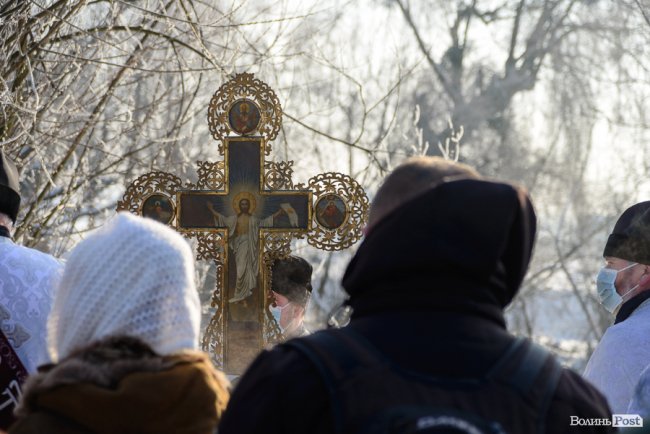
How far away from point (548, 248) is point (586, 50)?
4.42 metres

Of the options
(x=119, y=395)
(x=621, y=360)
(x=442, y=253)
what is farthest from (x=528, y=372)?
(x=621, y=360)

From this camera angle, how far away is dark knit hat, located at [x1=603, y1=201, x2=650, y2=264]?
553 centimetres

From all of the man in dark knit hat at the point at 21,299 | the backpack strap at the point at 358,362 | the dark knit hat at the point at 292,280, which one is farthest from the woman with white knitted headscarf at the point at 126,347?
the dark knit hat at the point at 292,280

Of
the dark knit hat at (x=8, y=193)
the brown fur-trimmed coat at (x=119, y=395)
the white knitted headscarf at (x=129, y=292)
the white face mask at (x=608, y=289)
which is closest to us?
the brown fur-trimmed coat at (x=119, y=395)

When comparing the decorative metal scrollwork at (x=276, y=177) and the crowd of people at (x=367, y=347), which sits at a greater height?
the decorative metal scrollwork at (x=276, y=177)

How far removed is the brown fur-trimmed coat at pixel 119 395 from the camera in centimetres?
261

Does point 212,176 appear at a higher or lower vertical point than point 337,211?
higher

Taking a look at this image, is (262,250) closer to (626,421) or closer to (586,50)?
(626,421)

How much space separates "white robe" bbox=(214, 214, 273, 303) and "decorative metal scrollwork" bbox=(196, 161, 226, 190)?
15 centimetres

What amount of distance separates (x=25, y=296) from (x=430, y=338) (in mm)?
2161

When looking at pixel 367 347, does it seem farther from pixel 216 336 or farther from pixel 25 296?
pixel 216 336

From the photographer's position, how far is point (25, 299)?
13.8 feet

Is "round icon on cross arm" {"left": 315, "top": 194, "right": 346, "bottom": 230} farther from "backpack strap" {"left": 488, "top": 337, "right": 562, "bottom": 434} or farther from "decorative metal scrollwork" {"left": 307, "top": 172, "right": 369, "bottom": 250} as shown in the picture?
"backpack strap" {"left": 488, "top": 337, "right": 562, "bottom": 434}

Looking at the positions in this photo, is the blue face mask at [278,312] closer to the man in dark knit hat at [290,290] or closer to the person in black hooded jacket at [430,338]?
the man in dark knit hat at [290,290]
